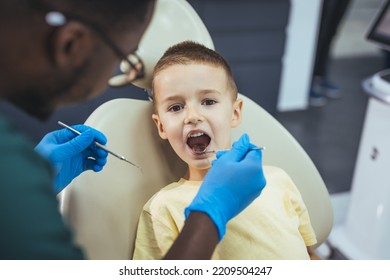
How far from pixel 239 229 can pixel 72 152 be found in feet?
1.17

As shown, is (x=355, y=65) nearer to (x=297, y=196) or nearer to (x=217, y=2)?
(x=217, y=2)

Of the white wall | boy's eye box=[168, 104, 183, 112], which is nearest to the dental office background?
the white wall

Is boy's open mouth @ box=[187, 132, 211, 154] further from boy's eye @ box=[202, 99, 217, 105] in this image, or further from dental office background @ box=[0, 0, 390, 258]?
dental office background @ box=[0, 0, 390, 258]

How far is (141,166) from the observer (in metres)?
0.98

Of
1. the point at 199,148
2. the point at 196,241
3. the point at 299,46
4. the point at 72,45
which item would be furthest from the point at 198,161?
the point at 299,46

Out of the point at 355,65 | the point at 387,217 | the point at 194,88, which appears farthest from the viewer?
the point at 355,65

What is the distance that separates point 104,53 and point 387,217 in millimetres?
1206

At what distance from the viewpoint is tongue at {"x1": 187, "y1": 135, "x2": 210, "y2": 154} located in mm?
953

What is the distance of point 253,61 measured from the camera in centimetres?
158

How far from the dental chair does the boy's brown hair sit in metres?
0.01

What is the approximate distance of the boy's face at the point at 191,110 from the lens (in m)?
0.95

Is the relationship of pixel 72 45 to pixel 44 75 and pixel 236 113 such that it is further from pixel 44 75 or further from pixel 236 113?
pixel 236 113

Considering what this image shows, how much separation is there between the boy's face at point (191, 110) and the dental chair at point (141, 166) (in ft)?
0.15
